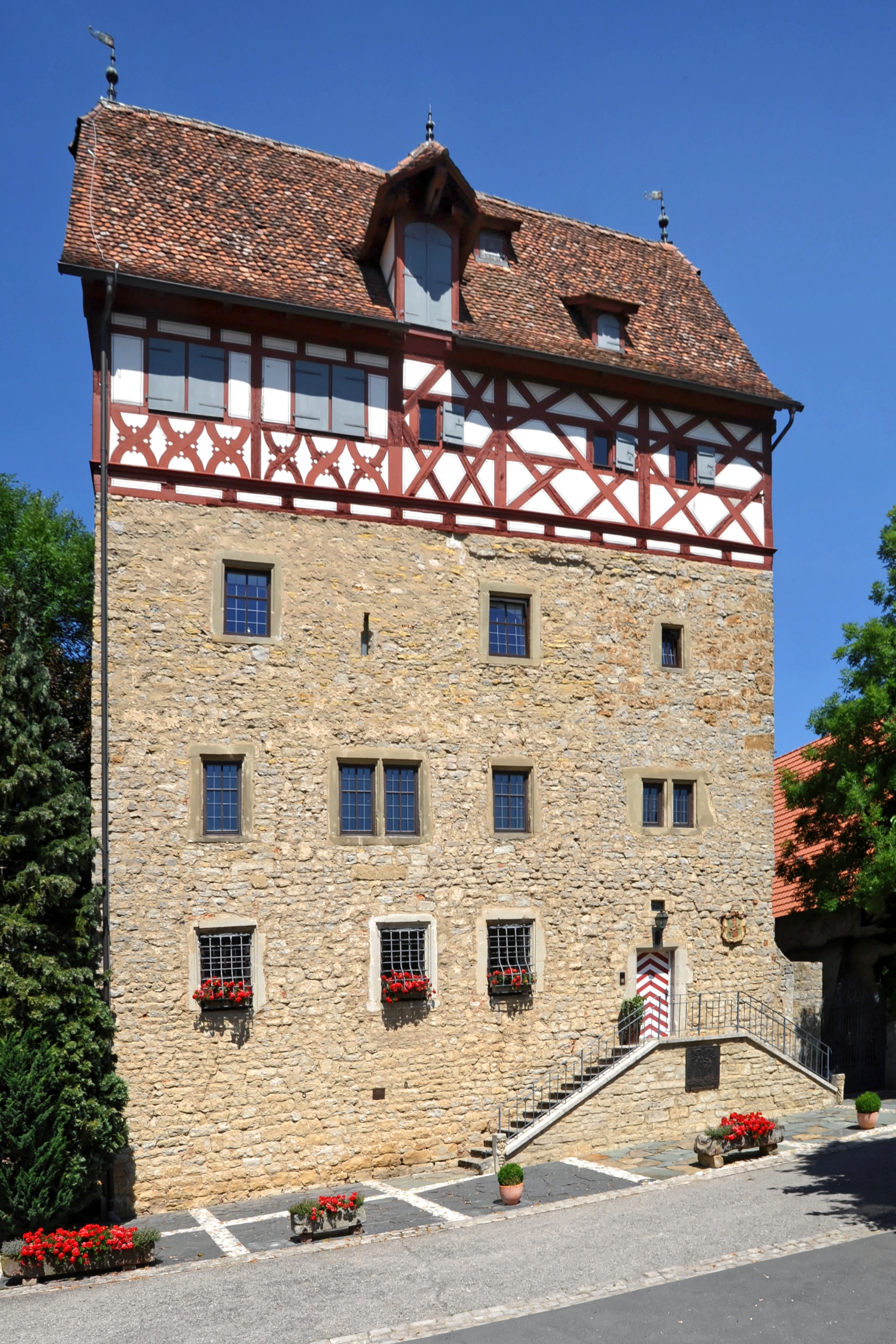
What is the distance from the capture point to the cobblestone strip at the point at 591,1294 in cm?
1159

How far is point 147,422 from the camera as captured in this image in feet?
58.7

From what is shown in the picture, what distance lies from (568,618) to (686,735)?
10.2 ft

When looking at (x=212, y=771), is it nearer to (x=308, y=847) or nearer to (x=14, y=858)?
(x=308, y=847)

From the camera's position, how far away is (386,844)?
1869cm

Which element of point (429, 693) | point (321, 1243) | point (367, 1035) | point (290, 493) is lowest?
point (321, 1243)

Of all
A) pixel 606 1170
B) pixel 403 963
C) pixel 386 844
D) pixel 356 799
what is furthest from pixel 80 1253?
pixel 606 1170

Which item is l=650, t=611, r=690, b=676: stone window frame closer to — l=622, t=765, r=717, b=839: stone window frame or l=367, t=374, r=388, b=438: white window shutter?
l=622, t=765, r=717, b=839: stone window frame

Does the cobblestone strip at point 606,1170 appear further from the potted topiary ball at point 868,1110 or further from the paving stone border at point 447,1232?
the potted topiary ball at point 868,1110

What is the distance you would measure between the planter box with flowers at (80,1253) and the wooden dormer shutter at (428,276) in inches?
554

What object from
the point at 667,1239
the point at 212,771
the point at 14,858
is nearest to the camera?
the point at 667,1239

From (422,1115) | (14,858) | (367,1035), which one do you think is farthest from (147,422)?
(422,1115)

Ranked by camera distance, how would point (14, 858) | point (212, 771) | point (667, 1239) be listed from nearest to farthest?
point (667, 1239)
point (14, 858)
point (212, 771)

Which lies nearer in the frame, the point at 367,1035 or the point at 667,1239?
the point at 667,1239

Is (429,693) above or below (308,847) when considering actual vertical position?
above
